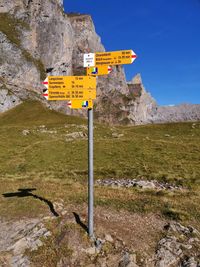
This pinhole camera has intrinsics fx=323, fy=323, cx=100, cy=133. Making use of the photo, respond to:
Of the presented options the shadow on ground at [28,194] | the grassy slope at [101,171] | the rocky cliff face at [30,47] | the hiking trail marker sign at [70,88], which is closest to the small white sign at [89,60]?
the hiking trail marker sign at [70,88]

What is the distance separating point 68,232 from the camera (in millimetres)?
13031

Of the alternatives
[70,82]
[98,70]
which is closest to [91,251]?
[70,82]

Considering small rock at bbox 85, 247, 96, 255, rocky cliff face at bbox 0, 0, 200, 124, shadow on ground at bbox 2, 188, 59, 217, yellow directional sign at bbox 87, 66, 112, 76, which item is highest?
rocky cliff face at bbox 0, 0, 200, 124

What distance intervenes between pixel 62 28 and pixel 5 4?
34128 millimetres

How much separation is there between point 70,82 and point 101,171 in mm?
17526

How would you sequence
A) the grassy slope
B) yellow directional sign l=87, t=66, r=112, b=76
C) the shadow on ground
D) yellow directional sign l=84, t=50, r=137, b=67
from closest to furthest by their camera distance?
yellow directional sign l=84, t=50, r=137, b=67 < yellow directional sign l=87, t=66, r=112, b=76 < the shadow on ground < the grassy slope

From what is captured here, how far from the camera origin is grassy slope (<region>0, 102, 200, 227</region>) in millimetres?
16953

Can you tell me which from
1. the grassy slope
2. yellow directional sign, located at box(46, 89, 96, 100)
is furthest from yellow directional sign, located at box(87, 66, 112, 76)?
the grassy slope

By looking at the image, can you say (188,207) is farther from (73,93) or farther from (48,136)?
(48,136)

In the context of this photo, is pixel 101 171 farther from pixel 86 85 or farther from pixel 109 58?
pixel 109 58

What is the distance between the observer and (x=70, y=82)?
1257cm

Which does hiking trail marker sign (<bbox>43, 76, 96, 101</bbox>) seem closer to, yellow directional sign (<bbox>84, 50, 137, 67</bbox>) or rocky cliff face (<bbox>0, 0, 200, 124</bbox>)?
yellow directional sign (<bbox>84, 50, 137, 67</bbox>)

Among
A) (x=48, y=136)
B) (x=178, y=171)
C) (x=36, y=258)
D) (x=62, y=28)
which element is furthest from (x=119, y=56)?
(x=62, y=28)

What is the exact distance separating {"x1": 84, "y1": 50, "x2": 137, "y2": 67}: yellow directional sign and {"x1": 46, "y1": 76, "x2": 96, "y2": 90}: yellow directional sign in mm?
621
